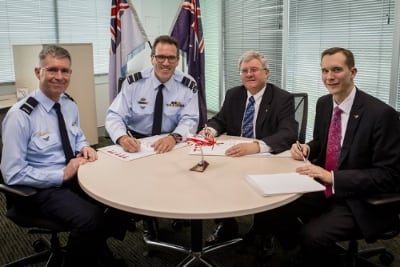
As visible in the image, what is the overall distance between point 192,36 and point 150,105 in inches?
61.3

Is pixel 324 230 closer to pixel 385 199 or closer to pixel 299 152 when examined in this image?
pixel 385 199

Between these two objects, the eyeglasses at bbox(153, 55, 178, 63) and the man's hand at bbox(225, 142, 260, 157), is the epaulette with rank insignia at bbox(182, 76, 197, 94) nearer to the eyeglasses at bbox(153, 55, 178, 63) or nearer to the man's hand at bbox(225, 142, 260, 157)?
the eyeglasses at bbox(153, 55, 178, 63)

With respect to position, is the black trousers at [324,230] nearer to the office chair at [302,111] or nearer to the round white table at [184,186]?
the round white table at [184,186]

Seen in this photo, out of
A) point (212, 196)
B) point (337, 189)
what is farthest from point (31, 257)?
point (337, 189)

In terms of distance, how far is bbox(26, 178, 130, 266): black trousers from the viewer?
171cm

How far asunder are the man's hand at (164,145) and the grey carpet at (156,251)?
26.1 inches

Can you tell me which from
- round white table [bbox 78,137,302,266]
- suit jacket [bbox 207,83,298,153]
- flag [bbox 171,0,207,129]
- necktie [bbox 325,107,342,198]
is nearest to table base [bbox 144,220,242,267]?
round white table [bbox 78,137,302,266]

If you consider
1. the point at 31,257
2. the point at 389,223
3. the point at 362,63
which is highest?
the point at 362,63

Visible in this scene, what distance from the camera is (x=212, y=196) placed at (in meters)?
1.45

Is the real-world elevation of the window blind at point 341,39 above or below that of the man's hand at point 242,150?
above

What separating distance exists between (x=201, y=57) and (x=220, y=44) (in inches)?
40.6

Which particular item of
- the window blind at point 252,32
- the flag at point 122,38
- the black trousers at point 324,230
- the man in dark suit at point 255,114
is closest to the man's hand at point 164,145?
the man in dark suit at point 255,114

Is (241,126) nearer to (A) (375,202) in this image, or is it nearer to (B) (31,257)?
(A) (375,202)

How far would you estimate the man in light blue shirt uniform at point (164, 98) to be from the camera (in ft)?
8.14
